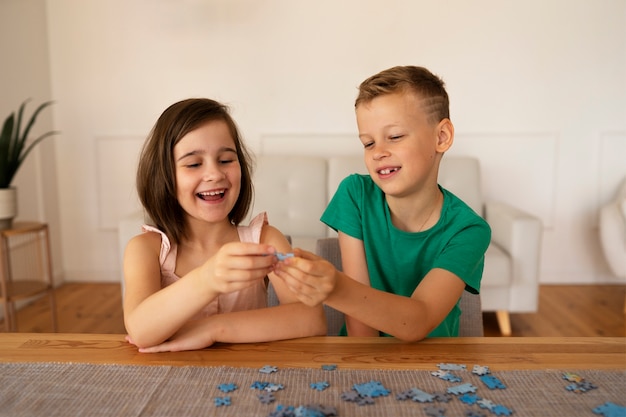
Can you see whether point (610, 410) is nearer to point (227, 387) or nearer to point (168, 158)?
point (227, 387)

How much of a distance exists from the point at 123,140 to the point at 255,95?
1.13 metres

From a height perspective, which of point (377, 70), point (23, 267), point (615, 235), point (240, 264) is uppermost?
point (377, 70)

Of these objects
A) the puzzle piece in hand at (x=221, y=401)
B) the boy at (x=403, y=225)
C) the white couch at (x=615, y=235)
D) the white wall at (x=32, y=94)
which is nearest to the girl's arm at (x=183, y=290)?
the boy at (x=403, y=225)

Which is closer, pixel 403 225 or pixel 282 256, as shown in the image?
pixel 282 256

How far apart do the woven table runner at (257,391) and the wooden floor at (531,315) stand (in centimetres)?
234

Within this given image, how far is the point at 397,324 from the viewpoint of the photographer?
1.08 m

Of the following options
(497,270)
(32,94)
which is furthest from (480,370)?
(32,94)

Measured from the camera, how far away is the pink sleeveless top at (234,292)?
1341mm

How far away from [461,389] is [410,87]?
74 centimetres

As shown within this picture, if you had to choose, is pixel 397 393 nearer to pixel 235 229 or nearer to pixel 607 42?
pixel 235 229

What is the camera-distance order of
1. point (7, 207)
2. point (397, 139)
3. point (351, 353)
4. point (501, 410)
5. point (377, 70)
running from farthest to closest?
point (377, 70) → point (7, 207) → point (397, 139) → point (351, 353) → point (501, 410)

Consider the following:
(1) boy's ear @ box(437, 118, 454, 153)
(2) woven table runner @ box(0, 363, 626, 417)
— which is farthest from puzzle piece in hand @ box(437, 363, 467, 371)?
(1) boy's ear @ box(437, 118, 454, 153)

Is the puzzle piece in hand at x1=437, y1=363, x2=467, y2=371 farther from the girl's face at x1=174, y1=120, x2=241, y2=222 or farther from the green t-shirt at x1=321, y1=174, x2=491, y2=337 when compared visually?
the girl's face at x1=174, y1=120, x2=241, y2=222

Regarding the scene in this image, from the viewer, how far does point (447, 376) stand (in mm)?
954
